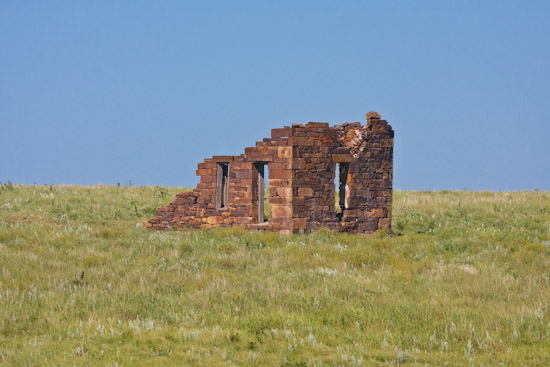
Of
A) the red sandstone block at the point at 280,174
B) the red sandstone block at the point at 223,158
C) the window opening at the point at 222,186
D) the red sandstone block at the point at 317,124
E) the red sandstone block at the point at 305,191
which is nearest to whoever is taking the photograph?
the red sandstone block at the point at 280,174

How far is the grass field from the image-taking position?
29.5 ft

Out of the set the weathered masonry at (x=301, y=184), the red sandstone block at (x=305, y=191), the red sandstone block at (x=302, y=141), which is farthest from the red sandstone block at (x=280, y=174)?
the red sandstone block at (x=302, y=141)

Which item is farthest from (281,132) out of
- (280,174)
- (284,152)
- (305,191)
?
(305,191)

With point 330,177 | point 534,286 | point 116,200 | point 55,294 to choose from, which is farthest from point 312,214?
point 116,200

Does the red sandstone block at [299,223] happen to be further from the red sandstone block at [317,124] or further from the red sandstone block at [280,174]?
the red sandstone block at [317,124]

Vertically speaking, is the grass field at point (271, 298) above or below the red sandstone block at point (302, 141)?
below

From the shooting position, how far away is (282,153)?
19312 millimetres

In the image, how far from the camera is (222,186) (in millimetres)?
21844

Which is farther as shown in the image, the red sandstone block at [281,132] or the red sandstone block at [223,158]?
the red sandstone block at [223,158]

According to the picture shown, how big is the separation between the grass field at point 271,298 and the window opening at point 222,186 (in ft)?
7.17

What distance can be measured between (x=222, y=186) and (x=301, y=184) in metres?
3.81

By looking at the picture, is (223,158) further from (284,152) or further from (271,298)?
(271,298)

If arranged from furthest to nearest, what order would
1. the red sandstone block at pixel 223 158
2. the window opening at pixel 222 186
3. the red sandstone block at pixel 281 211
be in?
1. the window opening at pixel 222 186
2. the red sandstone block at pixel 223 158
3. the red sandstone block at pixel 281 211

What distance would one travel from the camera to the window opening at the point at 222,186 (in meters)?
21.7
